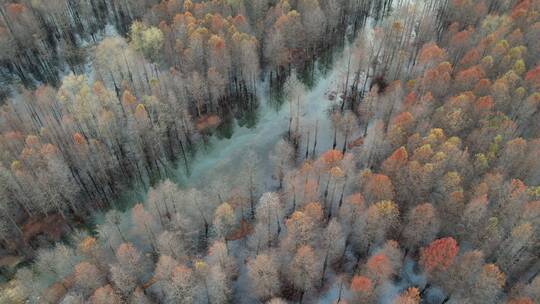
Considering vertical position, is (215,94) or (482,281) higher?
(215,94)

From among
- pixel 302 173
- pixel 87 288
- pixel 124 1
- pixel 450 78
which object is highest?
pixel 124 1

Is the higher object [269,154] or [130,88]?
[130,88]

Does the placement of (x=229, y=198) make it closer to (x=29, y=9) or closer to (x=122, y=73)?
(x=122, y=73)

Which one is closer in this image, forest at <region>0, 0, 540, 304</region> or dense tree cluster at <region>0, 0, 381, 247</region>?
forest at <region>0, 0, 540, 304</region>

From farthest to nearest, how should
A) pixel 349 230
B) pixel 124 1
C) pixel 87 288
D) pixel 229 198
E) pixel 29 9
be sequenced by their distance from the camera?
pixel 124 1
pixel 29 9
pixel 229 198
pixel 349 230
pixel 87 288

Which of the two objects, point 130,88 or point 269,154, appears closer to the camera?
point 269,154

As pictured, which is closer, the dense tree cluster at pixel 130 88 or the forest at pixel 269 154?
the forest at pixel 269 154

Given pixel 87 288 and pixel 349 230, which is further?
pixel 349 230

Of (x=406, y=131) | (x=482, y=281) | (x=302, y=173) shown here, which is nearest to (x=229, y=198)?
(x=302, y=173)
